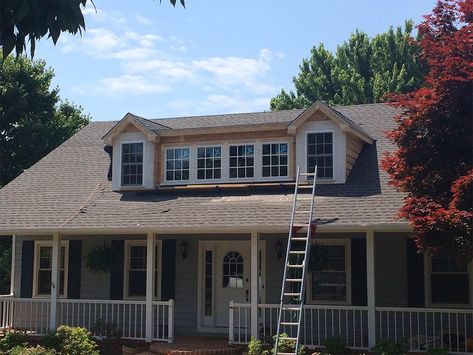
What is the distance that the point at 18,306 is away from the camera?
17.9 meters

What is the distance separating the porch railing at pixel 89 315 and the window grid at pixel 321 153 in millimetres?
4771

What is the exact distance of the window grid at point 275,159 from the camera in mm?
17062

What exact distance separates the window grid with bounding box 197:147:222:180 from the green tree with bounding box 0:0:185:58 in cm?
1003

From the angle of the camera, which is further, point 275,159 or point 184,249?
point 275,159

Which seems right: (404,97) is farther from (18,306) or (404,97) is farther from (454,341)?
(18,306)

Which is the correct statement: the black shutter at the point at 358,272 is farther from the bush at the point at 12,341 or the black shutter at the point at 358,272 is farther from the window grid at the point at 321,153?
the bush at the point at 12,341

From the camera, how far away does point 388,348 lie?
12.6 m

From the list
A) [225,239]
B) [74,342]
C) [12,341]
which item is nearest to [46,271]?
[12,341]

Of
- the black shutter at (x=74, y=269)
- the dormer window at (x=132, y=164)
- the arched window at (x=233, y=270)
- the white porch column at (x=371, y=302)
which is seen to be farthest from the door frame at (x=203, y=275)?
the white porch column at (x=371, y=302)

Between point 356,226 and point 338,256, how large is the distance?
8.23 feet

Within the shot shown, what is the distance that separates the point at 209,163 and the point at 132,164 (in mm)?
2042

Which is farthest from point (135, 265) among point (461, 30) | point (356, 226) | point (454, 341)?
point (461, 30)

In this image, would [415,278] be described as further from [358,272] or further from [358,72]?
[358,72]

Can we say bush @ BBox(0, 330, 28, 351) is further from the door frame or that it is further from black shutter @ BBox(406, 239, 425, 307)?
black shutter @ BBox(406, 239, 425, 307)
